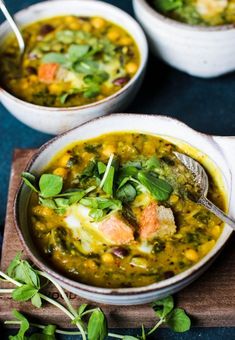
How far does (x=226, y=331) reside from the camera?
2.97 m

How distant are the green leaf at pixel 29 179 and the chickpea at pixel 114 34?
1.18 meters

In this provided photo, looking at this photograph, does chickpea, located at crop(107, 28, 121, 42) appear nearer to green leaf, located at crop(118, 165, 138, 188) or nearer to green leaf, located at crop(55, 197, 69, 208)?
green leaf, located at crop(118, 165, 138, 188)

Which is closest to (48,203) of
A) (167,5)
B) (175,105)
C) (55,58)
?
(55,58)

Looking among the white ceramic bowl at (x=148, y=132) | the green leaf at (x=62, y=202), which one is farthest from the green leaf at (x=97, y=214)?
the white ceramic bowl at (x=148, y=132)

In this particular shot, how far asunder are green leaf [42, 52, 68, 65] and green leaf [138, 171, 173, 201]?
1.07 metres

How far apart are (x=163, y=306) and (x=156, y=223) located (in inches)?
13.2

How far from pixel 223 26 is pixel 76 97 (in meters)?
0.78

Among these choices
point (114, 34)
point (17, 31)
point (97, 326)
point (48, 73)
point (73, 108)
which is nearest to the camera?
point (97, 326)

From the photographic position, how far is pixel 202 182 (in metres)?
2.96

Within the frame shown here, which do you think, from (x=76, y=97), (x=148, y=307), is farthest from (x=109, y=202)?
(x=76, y=97)

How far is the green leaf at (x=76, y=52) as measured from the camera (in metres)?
3.71

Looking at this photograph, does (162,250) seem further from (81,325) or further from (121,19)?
(121,19)

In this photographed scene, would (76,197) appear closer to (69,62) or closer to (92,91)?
(92,91)

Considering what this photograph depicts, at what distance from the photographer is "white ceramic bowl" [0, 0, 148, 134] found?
342 cm
